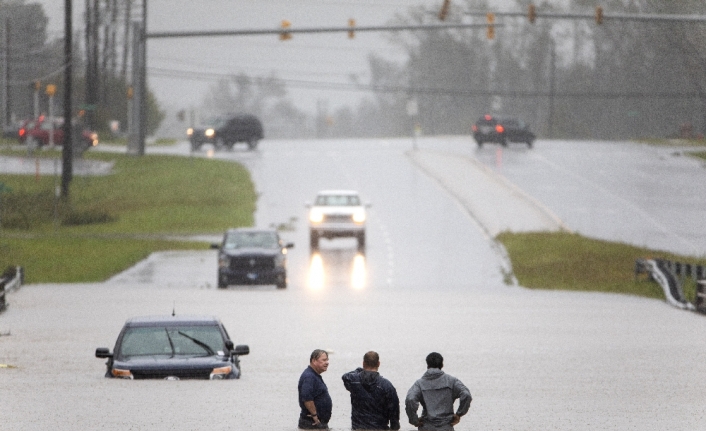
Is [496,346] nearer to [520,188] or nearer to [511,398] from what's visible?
[511,398]

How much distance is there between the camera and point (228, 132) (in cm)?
8638

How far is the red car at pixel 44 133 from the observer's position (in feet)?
280

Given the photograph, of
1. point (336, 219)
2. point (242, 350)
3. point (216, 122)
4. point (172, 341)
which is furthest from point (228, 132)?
point (242, 350)

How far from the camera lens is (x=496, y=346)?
24328mm

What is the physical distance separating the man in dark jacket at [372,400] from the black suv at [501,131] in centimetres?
7466

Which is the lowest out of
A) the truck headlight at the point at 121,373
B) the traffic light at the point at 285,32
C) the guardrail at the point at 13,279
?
the guardrail at the point at 13,279

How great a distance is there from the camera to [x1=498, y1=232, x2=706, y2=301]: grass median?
39500 mm

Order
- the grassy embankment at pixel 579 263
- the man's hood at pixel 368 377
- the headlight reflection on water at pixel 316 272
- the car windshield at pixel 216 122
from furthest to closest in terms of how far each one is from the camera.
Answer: the car windshield at pixel 216 122, the grassy embankment at pixel 579 263, the headlight reflection on water at pixel 316 272, the man's hood at pixel 368 377

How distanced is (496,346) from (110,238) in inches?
1184

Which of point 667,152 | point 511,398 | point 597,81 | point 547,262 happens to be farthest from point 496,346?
point 597,81

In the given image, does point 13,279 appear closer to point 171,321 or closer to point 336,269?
point 336,269

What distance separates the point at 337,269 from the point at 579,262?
7683 millimetres

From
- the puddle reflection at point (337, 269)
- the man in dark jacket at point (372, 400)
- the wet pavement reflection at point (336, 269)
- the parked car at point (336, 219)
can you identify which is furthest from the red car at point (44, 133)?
the man in dark jacket at point (372, 400)

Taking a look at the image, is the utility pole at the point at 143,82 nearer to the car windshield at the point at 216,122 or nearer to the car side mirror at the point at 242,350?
the car windshield at the point at 216,122
